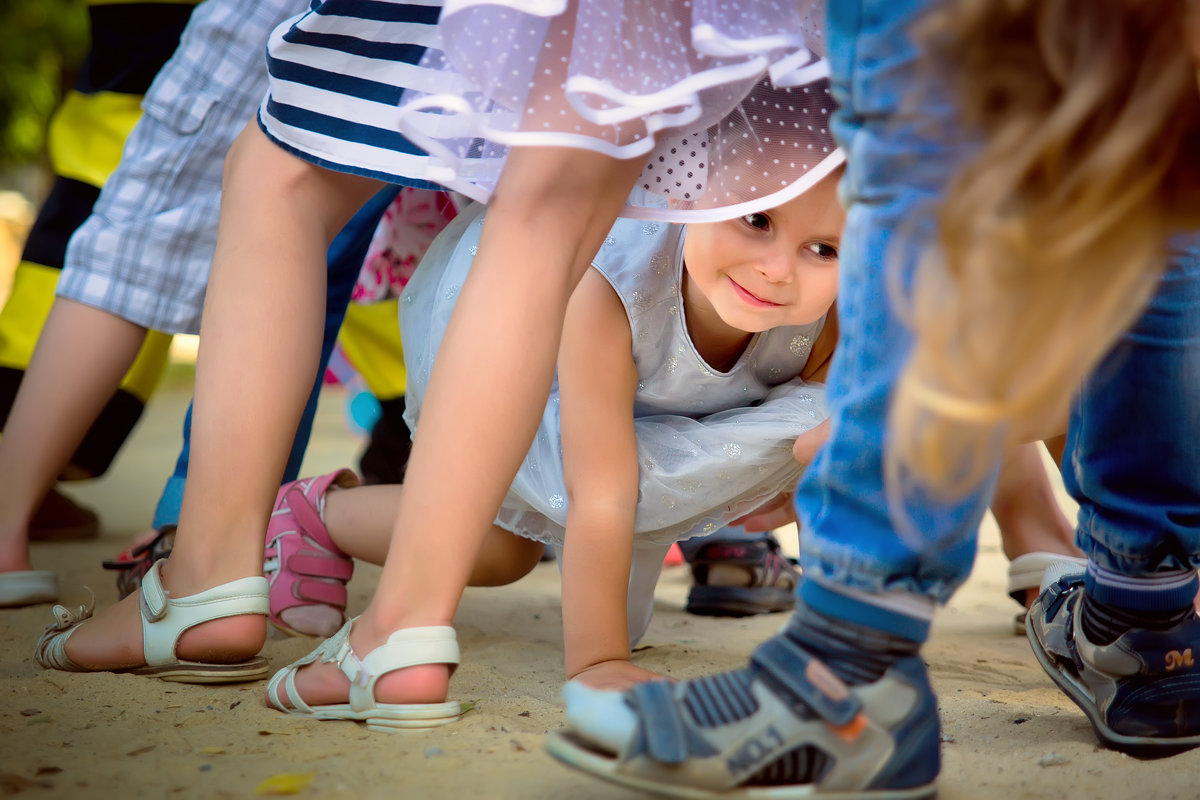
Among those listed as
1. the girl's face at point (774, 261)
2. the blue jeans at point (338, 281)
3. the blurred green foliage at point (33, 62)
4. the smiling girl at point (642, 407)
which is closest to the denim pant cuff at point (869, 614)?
the smiling girl at point (642, 407)

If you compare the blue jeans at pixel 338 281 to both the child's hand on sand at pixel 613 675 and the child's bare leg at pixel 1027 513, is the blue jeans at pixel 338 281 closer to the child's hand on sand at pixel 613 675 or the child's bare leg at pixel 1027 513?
the child's hand on sand at pixel 613 675

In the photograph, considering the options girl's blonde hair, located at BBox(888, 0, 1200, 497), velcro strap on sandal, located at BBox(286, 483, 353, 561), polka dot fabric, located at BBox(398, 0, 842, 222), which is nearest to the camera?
girl's blonde hair, located at BBox(888, 0, 1200, 497)

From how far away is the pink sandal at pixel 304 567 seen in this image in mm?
1791

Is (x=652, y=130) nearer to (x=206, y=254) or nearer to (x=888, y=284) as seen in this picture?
(x=888, y=284)

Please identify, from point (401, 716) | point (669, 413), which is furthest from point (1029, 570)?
point (401, 716)

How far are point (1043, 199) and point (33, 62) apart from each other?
11.4m

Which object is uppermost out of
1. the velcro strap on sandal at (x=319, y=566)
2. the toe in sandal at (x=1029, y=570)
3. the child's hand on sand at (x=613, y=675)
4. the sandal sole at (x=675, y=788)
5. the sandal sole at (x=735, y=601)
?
the sandal sole at (x=675, y=788)

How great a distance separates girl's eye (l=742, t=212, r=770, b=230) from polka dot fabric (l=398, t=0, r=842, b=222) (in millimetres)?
203

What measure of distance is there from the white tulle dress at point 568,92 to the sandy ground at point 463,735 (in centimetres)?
63

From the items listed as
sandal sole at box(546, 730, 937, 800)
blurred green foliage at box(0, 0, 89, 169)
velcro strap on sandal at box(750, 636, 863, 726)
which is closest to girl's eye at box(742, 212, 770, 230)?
velcro strap on sandal at box(750, 636, 863, 726)

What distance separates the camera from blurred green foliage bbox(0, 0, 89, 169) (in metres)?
9.18

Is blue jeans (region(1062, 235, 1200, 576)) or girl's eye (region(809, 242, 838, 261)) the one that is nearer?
blue jeans (region(1062, 235, 1200, 576))

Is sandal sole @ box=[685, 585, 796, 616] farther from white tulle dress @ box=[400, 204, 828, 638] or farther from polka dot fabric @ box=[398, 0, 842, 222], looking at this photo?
polka dot fabric @ box=[398, 0, 842, 222]

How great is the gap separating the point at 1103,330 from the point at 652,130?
0.55 m
